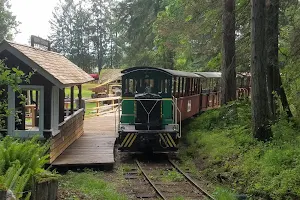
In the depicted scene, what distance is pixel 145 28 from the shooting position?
3362cm

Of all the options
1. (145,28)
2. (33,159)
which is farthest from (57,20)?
(33,159)

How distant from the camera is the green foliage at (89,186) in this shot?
875cm

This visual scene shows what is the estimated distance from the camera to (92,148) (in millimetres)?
13773

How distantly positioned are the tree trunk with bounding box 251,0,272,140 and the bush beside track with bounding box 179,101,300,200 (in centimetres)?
39

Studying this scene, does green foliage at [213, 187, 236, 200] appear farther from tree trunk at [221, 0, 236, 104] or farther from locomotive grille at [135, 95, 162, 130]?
tree trunk at [221, 0, 236, 104]

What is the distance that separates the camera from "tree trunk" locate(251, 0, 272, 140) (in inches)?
451

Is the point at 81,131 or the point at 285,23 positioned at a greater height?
the point at 285,23

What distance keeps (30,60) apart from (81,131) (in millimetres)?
6138

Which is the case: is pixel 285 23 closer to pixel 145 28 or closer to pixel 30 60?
pixel 30 60

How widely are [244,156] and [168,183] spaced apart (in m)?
2.16

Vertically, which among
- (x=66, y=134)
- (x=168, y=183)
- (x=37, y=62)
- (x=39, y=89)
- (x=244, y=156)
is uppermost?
(x=37, y=62)

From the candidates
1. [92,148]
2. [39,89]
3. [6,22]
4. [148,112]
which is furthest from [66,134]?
[6,22]

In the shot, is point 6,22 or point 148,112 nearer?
point 148,112

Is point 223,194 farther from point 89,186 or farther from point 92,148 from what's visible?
point 92,148
